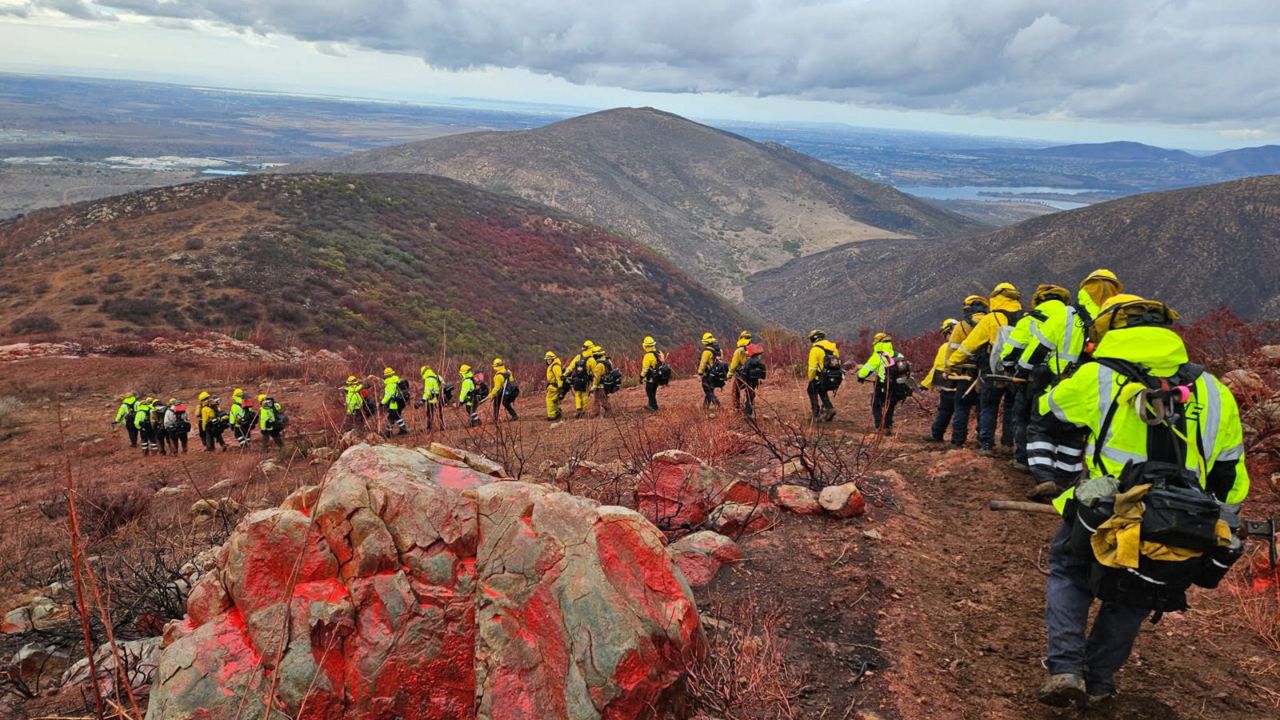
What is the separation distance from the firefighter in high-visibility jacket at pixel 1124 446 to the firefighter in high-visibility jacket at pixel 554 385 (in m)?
10.7

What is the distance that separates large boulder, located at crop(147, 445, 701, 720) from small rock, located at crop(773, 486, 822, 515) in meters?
2.31

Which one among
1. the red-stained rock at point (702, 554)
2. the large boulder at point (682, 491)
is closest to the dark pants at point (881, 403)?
the large boulder at point (682, 491)

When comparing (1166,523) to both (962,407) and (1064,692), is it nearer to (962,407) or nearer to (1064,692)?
(1064,692)

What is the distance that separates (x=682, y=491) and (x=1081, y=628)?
120 inches

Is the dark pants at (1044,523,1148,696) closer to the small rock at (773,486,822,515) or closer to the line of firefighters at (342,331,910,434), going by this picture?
the small rock at (773,486,822,515)

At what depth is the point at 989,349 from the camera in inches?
301

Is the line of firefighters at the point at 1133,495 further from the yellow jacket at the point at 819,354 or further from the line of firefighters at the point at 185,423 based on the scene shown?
the line of firefighters at the point at 185,423

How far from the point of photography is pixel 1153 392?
3.17 meters

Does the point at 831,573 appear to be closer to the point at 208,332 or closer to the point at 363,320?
the point at 208,332

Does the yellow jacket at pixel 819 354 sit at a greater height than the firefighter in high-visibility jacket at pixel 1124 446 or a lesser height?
lesser

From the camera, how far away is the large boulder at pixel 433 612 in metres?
3.32

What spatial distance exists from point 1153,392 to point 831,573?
242 cm

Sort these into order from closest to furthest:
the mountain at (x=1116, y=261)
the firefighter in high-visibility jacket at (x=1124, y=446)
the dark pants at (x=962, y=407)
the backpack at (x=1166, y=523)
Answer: the backpack at (x=1166, y=523) < the firefighter in high-visibility jacket at (x=1124, y=446) < the dark pants at (x=962, y=407) < the mountain at (x=1116, y=261)

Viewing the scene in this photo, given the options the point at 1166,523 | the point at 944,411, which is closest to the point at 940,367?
the point at 944,411
